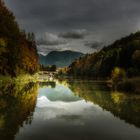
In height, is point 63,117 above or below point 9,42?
below

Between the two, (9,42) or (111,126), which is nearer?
(111,126)

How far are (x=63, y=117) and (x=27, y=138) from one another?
23.7 ft

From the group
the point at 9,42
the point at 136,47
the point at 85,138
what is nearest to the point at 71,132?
the point at 85,138

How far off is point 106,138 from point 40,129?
3257 mm

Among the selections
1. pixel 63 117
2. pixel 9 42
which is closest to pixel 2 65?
pixel 9 42

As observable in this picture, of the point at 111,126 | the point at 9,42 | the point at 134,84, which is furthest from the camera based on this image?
the point at 9,42

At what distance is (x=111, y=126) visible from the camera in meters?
16.8

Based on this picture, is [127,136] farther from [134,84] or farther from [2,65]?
[2,65]

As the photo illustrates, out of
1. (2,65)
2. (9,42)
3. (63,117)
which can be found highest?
(9,42)

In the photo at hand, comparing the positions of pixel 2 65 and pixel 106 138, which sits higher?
pixel 2 65

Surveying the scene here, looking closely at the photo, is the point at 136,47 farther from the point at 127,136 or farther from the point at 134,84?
the point at 127,136

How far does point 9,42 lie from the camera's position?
233ft

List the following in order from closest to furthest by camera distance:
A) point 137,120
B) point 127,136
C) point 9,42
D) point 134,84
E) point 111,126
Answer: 1. point 127,136
2. point 111,126
3. point 137,120
4. point 134,84
5. point 9,42

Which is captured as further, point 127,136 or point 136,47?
point 136,47
